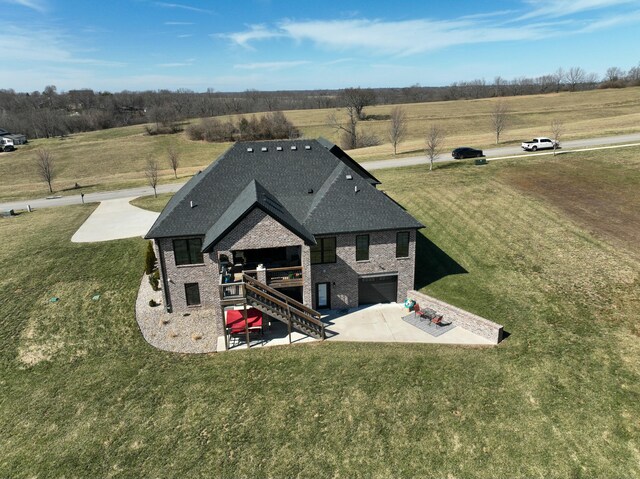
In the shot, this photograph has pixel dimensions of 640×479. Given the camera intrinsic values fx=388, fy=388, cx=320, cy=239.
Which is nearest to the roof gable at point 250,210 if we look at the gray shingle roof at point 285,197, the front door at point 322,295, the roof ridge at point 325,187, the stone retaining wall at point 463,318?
the gray shingle roof at point 285,197

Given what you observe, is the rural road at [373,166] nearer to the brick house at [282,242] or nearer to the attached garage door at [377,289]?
the brick house at [282,242]

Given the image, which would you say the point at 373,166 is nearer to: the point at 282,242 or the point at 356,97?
the point at 282,242

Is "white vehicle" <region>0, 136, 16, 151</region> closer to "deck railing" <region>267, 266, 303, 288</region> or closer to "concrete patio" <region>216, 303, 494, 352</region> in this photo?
"concrete patio" <region>216, 303, 494, 352</region>

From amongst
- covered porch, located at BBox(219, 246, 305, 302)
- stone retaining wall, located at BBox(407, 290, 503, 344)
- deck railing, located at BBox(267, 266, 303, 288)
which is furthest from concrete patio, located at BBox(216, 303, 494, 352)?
deck railing, located at BBox(267, 266, 303, 288)

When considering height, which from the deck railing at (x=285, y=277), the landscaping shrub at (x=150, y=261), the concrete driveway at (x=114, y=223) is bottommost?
the concrete driveway at (x=114, y=223)

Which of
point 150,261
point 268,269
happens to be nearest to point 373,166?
point 150,261

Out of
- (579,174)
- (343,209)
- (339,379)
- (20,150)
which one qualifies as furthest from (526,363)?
(20,150)
